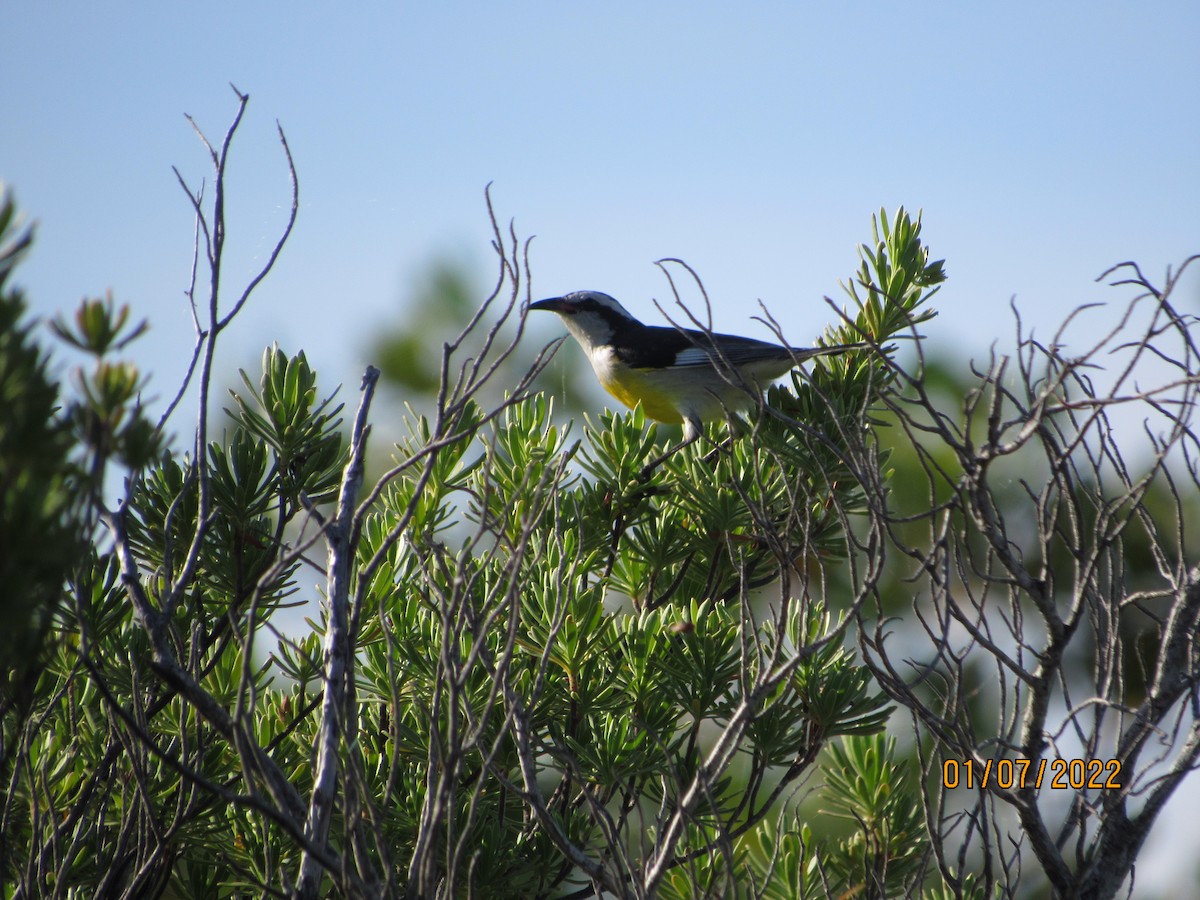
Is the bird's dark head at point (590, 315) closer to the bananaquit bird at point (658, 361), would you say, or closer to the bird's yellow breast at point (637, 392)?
the bananaquit bird at point (658, 361)

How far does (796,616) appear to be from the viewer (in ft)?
7.43

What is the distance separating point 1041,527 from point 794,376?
3.59 feet

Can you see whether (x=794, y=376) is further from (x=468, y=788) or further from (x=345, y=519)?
(x=345, y=519)

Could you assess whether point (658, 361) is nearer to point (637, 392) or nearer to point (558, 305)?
point (637, 392)
